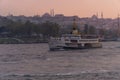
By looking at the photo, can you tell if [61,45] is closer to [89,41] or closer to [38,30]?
[89,41]

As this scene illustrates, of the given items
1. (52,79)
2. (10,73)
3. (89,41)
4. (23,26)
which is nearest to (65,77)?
(52,79)

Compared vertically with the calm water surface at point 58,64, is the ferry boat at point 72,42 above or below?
above

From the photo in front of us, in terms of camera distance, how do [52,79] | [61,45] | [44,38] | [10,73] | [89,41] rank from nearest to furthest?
[52,79] < [10,73] < [61,45] < [89,41] < [44,38]

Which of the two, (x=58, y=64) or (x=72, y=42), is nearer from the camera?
(x=58, y=64)

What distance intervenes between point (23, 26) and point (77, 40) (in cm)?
4728

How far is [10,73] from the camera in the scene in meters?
19.8

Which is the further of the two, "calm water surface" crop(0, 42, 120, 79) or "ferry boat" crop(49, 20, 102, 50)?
"ferry boat" crop(49, 20, 102, 50)

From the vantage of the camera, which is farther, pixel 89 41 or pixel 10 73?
pixel 89 41

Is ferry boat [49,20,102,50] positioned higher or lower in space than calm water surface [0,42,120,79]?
higher

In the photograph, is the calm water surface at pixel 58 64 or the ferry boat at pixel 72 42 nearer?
the calm water surface at pixel 58 64

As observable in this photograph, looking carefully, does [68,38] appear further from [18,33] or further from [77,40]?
[18,33]

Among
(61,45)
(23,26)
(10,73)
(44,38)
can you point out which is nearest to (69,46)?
(61,45)

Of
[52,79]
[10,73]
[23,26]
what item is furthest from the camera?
[23,26]

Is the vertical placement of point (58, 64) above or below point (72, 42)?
below
